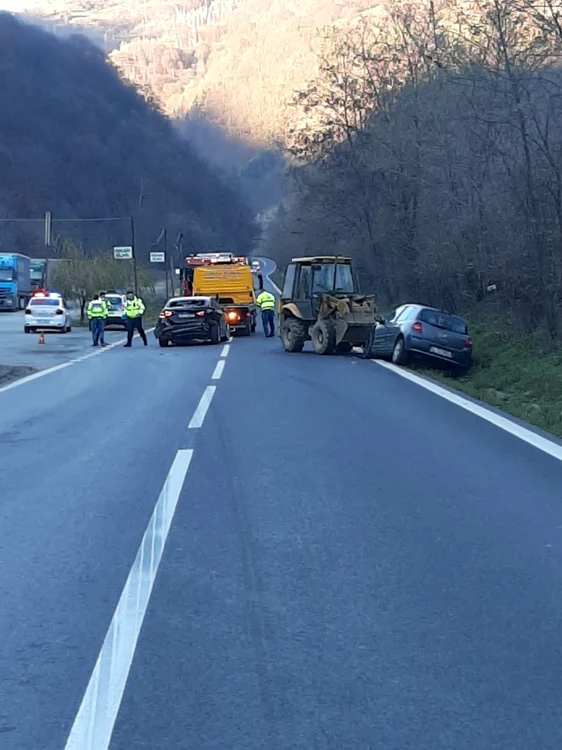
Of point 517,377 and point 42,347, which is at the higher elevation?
point 517,377

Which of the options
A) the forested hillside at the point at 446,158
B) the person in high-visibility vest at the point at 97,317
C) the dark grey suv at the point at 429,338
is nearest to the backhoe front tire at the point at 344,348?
the dark grey suv at the point at 429,338

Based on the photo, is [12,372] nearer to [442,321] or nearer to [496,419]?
[442,321]

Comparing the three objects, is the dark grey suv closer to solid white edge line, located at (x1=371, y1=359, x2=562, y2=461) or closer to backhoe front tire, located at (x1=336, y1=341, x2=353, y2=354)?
solid white edge line, located at (x1=371, y1=359, x2=562, y2=461)

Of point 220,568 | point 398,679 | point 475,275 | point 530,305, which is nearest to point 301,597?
point 220,568

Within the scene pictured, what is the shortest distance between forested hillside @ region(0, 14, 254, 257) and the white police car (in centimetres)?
6129

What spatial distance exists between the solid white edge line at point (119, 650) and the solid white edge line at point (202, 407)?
5300 mm

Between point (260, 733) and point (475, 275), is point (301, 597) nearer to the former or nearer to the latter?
point (260, 733)

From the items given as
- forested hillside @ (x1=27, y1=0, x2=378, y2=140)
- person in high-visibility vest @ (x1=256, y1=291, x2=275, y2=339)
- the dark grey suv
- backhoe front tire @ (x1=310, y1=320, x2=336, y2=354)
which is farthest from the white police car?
forested hillside @ (x1=27, y1=0, x2=378, y2=140)

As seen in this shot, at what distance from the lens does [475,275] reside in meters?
33.5

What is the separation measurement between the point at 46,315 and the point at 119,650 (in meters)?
40.9

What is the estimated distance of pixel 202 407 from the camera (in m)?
15.2

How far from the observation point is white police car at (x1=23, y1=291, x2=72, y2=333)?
4478cm

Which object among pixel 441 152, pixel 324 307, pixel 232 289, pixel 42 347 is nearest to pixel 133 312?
pixel 42 347

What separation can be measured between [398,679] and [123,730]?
125 centimetres
